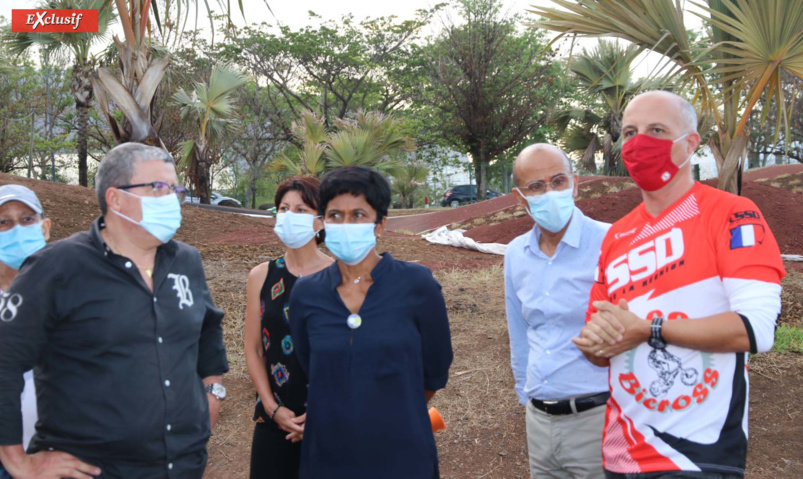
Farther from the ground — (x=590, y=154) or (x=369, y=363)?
(x=590, y=154)

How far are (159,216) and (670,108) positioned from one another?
1.93 m

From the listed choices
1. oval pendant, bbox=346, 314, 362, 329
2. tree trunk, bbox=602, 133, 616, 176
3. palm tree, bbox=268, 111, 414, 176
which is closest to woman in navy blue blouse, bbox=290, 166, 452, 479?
oval pendant, bbox=346, 314, 362, 329

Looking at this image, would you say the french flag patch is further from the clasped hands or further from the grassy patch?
the grassy patch

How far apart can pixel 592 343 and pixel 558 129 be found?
2234 cm

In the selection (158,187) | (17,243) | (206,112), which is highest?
(206,112)

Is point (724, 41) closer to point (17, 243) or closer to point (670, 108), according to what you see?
point (670, 108)

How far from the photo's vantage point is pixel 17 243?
113 inches

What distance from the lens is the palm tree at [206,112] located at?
53.2ft

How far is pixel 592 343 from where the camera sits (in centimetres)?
211

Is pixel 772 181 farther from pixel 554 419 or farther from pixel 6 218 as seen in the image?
pixel 6 218

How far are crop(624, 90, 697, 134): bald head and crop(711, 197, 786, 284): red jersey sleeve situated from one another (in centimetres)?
40

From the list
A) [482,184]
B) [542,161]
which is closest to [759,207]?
[542,161]

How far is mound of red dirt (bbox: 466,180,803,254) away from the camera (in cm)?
1066

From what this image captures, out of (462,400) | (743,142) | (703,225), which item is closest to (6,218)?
(703,225)
